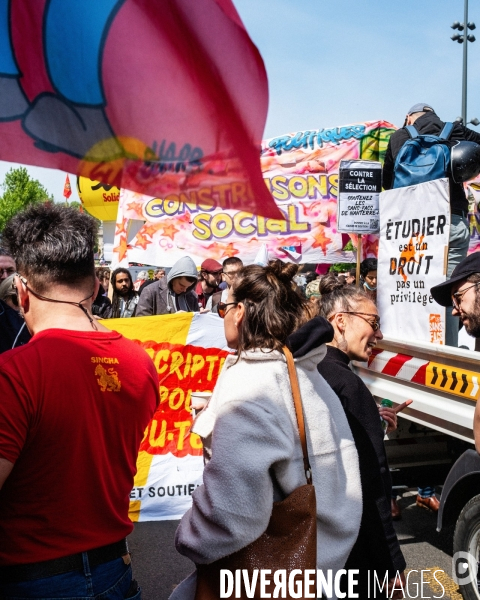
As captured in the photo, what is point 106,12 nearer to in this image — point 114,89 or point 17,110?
point 114,89

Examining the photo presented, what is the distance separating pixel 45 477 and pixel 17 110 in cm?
116

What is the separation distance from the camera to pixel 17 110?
1993 millimetres

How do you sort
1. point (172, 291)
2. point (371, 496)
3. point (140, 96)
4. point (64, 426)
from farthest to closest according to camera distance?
point (172, 291)
point (371, 496)
point (140, 96)
point (64, 426)

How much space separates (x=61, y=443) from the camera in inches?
63.2

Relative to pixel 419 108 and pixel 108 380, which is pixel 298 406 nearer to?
pixel 108 380

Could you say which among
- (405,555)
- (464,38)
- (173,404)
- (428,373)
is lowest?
(405,555)

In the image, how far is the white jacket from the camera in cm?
171

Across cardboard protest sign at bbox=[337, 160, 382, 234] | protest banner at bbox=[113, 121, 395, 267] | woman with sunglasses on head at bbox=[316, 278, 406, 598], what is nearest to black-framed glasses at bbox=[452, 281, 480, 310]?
woman with sunglasses on head at bbox=[316, 278, 406, 598]

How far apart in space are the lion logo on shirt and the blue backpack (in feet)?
12.5

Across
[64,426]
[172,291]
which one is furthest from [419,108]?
[64,426]

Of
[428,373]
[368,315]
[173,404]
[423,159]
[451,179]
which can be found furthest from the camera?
[423,159]

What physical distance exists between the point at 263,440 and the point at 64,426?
0.55m

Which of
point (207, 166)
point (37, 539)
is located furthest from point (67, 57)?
point (37, 539)

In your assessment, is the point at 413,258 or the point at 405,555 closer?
the point at 405,555
